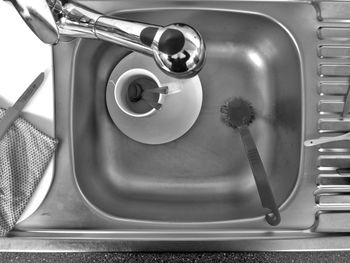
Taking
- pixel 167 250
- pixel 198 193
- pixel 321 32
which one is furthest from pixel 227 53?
pixel 167 250

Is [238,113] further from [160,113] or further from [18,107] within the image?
[18,107]

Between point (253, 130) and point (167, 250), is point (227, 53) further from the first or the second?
point (167, 250)

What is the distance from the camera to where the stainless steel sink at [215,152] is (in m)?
0.61

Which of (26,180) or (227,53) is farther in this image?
(227,53)

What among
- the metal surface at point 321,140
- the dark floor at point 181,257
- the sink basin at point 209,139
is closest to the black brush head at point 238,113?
the sink basin at point 209,139

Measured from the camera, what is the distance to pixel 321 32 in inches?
24.9

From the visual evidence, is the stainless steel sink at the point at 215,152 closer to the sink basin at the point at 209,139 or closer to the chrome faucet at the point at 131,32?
the sink basin at the point at 209,139

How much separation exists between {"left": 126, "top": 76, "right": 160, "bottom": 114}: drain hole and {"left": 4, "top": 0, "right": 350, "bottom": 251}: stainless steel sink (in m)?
0.07

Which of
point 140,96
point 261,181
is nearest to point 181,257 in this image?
point 261,181

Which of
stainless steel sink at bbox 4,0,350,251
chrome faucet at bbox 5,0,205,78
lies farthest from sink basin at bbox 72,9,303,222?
chrome faucet at bbox 5,0,205,78

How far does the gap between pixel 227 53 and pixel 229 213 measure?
1.01ft

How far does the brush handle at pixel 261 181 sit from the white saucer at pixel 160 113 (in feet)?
0.37

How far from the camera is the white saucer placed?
0.71 m

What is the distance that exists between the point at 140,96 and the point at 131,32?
0.64ft
